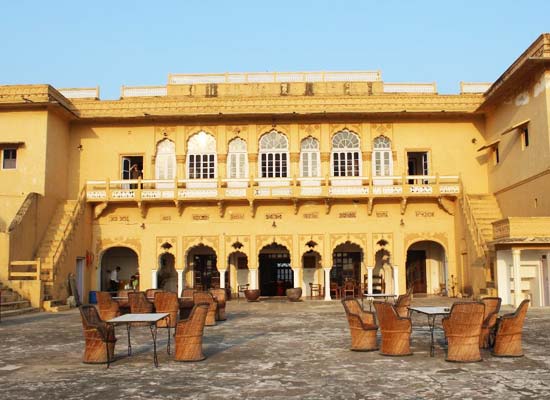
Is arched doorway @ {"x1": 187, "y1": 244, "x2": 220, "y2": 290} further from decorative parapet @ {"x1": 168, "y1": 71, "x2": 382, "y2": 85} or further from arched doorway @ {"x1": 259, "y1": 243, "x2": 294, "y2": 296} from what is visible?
decorative parapet @ {"x1": 168, "y1": 71, "x2": 382, "y2": 85}

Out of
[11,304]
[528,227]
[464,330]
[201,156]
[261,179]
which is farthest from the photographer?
[201,156]

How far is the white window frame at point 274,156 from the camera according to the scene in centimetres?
2356

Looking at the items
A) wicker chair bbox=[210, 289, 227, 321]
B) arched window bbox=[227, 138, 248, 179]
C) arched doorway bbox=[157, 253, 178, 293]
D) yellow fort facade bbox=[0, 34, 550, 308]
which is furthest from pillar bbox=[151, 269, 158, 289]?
wicker chair bbox=[210, 289, 227, 321]

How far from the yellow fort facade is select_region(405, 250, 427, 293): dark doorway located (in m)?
0.20

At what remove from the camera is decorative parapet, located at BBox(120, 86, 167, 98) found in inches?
991

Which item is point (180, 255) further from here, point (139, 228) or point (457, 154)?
point (457, 154)

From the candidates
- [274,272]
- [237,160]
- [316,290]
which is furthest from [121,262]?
[316,290]

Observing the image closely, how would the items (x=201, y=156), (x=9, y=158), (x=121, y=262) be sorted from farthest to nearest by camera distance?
1. (x=121, y=262)
2. (x=201, y=156)
3. (x=9, y=158)

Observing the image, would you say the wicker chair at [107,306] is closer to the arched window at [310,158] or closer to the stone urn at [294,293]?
the stone urn at [294,293]

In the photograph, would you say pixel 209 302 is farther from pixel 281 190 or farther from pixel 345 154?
pixel 345 154

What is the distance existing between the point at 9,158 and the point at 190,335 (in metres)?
16.3

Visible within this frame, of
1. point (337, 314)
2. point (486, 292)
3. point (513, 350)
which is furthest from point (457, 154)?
point (513, 350)

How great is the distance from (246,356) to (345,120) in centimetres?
1568

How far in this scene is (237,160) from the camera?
2364 centimetres
